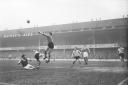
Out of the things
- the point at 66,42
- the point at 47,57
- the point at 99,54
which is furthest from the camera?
the point at 66,42

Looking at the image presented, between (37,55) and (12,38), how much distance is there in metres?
34.4

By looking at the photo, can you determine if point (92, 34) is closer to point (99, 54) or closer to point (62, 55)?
point (99, 54)

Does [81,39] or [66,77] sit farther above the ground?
[81,39]

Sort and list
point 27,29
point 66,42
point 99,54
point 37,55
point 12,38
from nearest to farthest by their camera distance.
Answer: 1. point 37,55
2. point 99,54
3. point 66,42
4. point 12,38
5. point 27,29

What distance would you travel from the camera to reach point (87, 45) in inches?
1692

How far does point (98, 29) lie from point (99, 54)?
502 centimetres

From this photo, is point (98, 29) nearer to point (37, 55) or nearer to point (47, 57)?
point (37, 55)

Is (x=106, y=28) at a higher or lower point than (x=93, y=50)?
higher

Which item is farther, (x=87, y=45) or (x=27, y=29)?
(x=27, y=29)

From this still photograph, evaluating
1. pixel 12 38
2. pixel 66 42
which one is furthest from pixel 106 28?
pixel 12 38

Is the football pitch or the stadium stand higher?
the stadium stand

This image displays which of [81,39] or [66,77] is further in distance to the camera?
[81,39]

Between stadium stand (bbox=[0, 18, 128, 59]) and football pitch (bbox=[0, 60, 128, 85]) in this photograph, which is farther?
stadium stand (bbox=[0, 18, 128, 59])

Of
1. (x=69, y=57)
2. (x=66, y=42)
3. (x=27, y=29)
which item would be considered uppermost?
(x=27, y=29)
